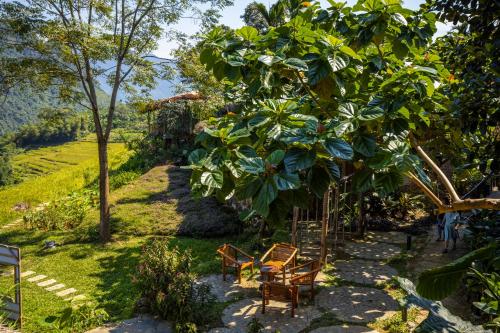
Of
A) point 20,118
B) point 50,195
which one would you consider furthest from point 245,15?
point 20,118

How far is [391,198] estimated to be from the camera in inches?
496

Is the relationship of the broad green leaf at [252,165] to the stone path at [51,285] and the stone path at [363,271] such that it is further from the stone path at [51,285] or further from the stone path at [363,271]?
the stone path at [51,285]

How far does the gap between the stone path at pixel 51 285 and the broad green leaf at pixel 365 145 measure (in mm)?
7843

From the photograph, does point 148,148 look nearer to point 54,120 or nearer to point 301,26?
point 54,120

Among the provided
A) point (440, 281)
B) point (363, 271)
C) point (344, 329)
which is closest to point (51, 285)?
point (344, 329)

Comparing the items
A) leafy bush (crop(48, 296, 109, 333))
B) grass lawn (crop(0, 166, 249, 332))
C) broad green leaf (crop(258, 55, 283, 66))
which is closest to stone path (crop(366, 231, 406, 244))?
grass lawn (crop(0, 166, 249, 332))

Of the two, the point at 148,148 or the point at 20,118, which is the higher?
the point at 20,118

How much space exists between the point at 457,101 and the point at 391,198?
986cm

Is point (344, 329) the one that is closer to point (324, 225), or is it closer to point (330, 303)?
point (330, 303)

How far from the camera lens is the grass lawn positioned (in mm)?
7840

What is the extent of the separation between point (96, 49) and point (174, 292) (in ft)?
23.5

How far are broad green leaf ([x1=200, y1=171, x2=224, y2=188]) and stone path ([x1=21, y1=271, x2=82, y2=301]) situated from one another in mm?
7641

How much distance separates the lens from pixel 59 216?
13414 millimetres

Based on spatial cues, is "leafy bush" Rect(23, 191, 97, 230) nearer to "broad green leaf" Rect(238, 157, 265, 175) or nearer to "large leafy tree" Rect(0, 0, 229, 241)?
"large leafy tree" Rect(0, 0, 229, 241)
